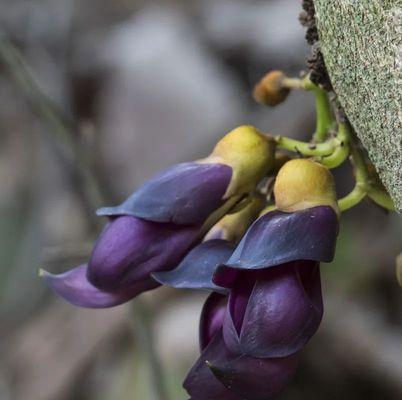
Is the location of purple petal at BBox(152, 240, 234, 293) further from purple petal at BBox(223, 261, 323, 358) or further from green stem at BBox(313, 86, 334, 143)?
green stem at BBox(313, 86, 334, 143)

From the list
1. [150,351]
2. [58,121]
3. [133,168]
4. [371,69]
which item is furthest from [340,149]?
[133,168]

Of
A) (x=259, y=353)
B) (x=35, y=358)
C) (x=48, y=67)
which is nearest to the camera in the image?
(x=259, y=353)

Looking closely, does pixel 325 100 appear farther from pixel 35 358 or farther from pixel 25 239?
pixel 25 239

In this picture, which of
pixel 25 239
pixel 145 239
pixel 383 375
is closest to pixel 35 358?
pixel 25 239

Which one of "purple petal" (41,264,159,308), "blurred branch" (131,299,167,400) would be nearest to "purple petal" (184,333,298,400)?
"purple petal" (41,264,159,308)

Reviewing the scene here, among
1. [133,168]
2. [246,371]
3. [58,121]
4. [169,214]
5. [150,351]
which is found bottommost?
[133,168]

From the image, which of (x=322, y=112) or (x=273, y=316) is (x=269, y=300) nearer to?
(x=273, y=316)
